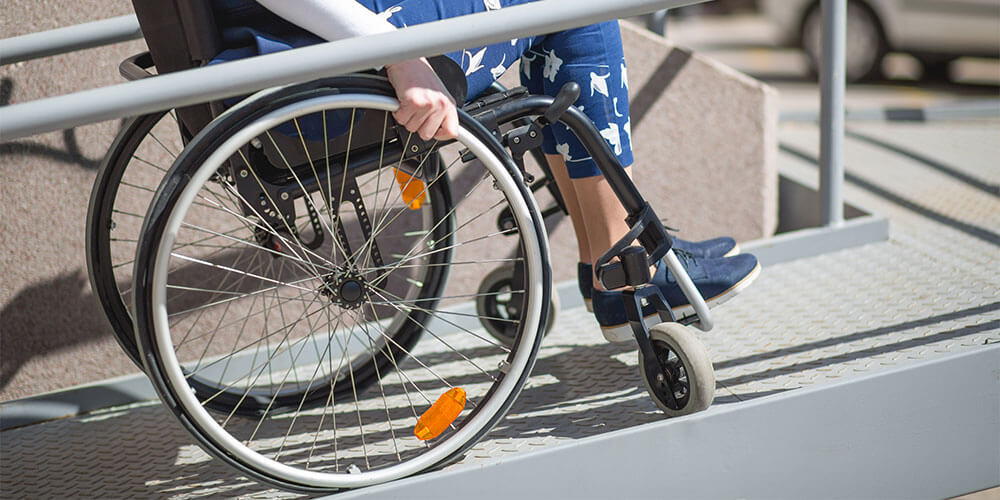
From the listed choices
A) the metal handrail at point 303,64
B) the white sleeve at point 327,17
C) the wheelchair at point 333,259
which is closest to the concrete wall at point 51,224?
the wheelchair at point 333,259

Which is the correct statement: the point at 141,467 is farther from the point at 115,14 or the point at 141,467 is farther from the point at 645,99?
the point at 645,99

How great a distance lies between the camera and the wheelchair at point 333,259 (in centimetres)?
148

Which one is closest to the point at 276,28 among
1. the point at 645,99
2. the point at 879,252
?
the point at 645,99

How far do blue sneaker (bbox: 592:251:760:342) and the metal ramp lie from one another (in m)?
0.17

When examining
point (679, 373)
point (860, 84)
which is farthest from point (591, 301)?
point (860, 84)

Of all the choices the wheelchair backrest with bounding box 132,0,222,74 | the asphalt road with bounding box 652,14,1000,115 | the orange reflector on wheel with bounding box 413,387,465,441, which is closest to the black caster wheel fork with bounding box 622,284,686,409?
the orange reflector on wheel with bounding box 413,387,465,441

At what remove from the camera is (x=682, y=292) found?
1.93 metres

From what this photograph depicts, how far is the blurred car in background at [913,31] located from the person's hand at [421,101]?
4274 millimetres

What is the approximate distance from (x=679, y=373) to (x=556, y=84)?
0.59 metres

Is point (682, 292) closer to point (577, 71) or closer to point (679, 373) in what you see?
point (679, 373)

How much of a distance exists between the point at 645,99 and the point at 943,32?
3755mm

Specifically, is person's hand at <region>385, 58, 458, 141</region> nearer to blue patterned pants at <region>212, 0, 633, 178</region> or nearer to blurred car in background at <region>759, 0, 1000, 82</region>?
blue patterned pants at <region>212, 0, 633, 178</region>

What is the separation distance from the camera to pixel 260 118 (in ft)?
4.76

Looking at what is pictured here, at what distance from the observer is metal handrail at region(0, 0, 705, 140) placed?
125 cm
